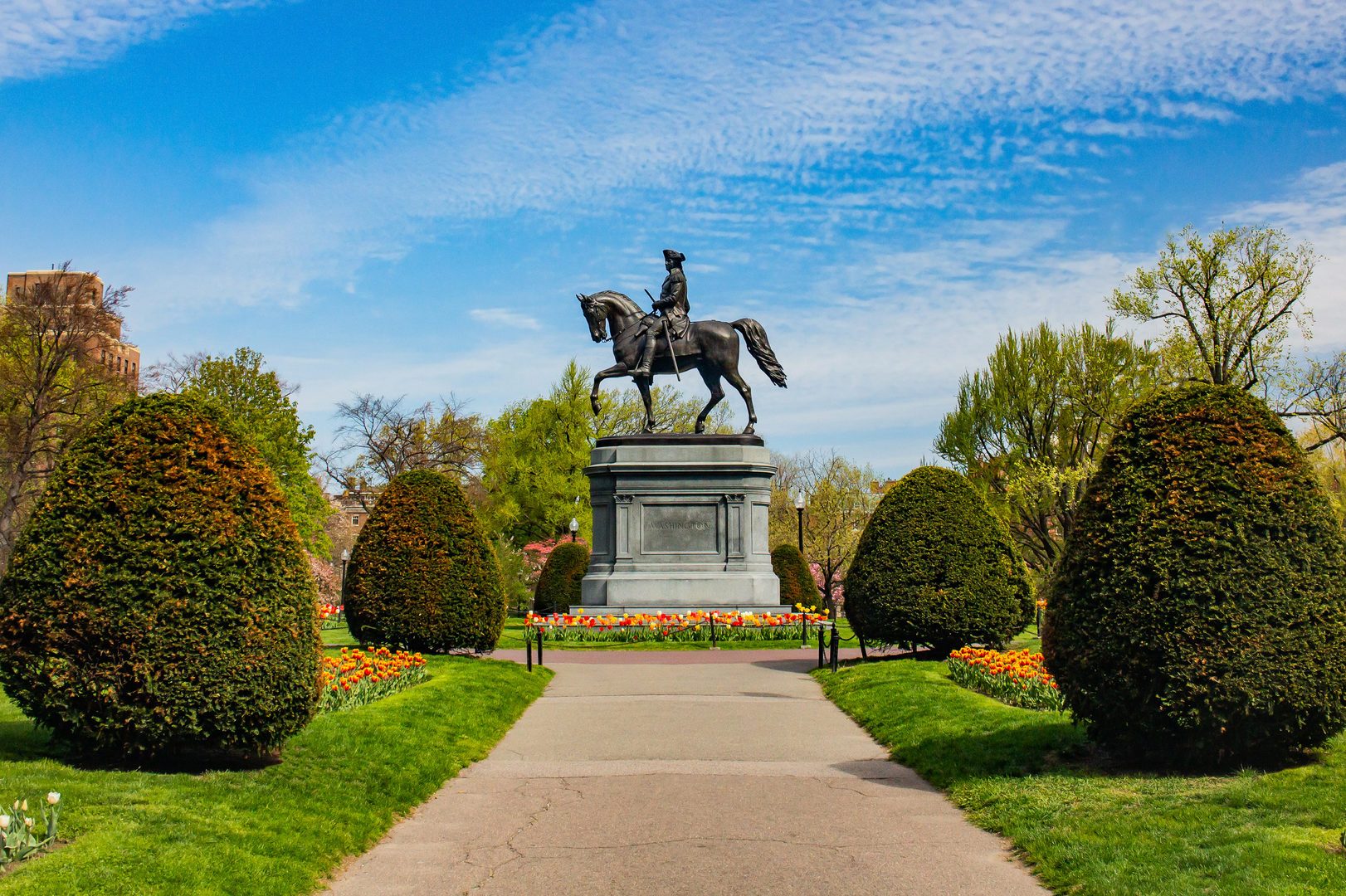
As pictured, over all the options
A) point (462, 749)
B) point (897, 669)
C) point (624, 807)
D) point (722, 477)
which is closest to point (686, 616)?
point (722, 477)

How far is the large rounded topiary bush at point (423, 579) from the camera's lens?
19781 millimetres

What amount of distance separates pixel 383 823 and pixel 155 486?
3037 millimetres

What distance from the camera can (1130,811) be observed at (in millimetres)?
8359

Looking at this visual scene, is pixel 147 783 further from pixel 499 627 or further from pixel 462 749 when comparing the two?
pixel 499 627

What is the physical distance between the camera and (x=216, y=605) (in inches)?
357

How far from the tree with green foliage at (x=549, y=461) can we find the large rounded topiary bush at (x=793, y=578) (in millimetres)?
23283

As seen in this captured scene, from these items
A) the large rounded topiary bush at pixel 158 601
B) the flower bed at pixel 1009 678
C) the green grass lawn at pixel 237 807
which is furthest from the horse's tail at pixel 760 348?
the large rounded topiary bush at pixel 158 601

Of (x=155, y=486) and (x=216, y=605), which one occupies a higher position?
(x=155, y=486)

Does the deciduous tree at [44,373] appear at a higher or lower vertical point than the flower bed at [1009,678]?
higher

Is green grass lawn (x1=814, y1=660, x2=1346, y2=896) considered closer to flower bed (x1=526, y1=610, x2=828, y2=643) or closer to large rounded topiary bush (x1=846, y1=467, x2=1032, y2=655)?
large rounded topiary bush (x1=846, y1=467, x2=1032, y2=655)

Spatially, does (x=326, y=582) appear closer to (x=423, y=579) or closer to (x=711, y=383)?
(x=711, y=383)

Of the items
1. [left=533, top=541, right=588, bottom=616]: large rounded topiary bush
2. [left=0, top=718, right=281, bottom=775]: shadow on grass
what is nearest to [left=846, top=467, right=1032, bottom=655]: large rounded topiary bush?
[left=0, top=718, right=281, bottom=775]: shadow on grass

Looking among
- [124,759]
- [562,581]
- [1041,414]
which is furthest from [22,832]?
[1041,414]

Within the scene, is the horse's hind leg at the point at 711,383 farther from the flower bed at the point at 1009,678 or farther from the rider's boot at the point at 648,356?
the flower bed at the point at 1009,678
